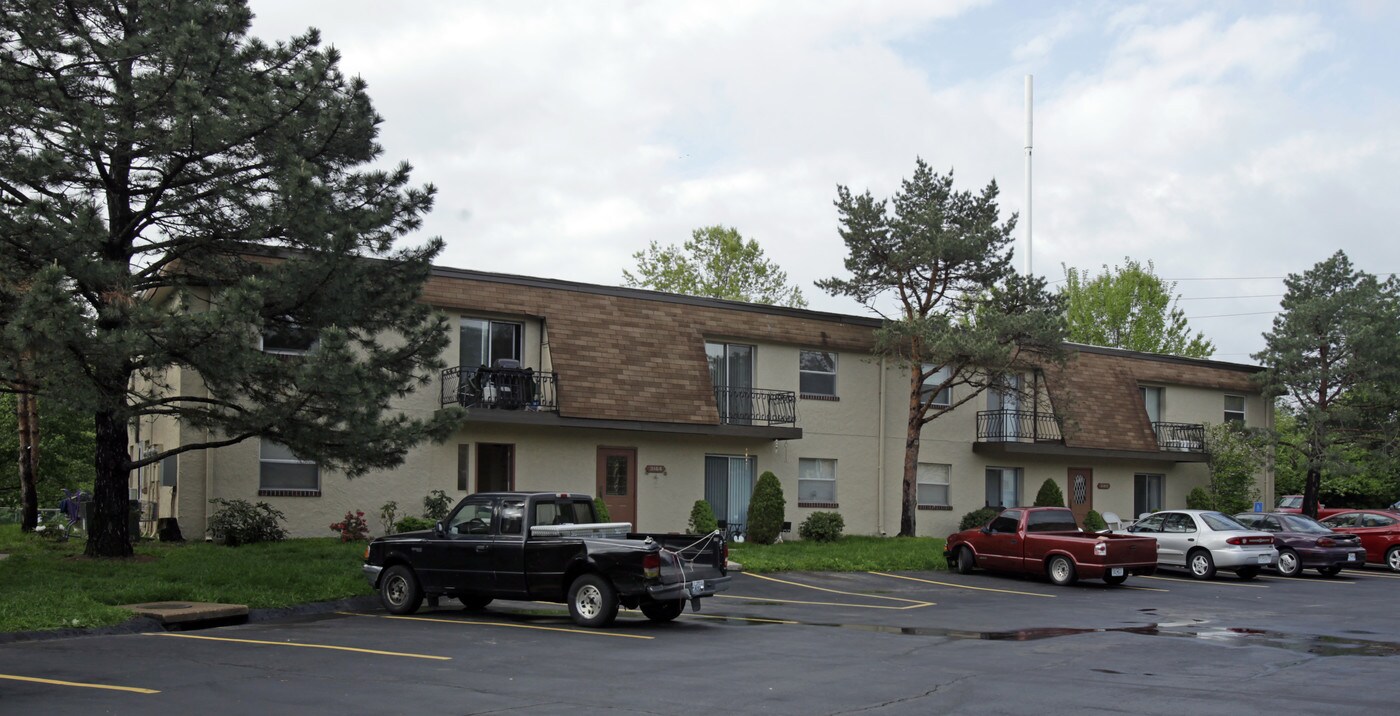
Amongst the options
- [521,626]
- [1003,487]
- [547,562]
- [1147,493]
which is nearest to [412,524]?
[521,626]

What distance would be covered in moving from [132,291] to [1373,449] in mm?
37055

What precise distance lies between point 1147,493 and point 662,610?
88.1 feet

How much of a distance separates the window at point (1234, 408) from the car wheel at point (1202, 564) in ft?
51.3

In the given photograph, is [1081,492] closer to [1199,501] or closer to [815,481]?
[1199,501]

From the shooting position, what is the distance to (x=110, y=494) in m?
20.1

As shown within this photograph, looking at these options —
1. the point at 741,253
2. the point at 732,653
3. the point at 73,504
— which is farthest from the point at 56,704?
the point at 741,253

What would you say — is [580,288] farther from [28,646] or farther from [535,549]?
[28,646]

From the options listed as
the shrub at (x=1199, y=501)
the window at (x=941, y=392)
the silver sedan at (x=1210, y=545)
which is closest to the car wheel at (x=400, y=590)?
the silver sedan at (x=1210, y=545)

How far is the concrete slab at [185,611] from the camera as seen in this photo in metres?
15.8

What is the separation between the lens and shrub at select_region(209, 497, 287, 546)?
23.4m

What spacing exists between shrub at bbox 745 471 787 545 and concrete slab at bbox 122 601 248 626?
14131mm

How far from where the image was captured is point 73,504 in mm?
29000

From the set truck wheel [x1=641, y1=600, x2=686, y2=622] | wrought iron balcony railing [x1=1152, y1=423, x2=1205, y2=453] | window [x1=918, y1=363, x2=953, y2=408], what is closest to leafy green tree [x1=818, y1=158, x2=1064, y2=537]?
window [x1=918, y1=363, x2=953, y2=408]

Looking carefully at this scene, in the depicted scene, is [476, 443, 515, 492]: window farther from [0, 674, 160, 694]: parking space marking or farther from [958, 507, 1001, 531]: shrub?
[0, 674, 160, 694]: parking space marking
